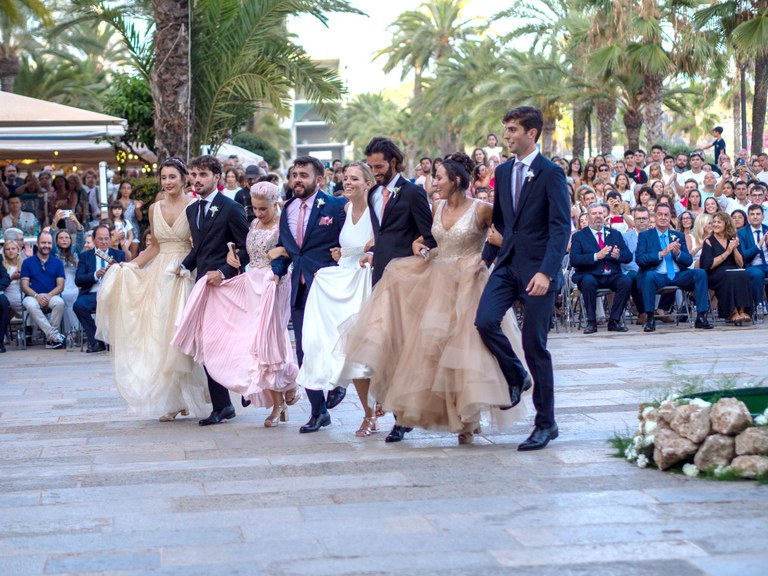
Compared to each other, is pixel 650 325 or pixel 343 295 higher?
pixel 343 295

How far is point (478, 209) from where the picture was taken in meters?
8.17

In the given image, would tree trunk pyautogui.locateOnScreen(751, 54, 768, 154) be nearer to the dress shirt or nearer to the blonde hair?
the blonde hair

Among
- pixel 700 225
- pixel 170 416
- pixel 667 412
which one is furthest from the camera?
pixel 700 225

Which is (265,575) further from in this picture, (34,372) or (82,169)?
(82,169)

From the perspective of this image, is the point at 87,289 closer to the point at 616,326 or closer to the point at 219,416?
the point at 219,416

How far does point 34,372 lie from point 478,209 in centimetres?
692

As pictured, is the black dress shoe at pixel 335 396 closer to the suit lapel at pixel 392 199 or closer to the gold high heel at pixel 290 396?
the gold high heel at pixel 290 396

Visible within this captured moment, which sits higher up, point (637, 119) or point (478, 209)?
point (637, 119)

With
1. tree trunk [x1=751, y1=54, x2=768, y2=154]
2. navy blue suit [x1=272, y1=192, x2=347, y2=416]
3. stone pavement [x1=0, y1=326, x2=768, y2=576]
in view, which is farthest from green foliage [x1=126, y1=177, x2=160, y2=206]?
tree trunk [x1=751, y1=54, x2=768, y2=154]

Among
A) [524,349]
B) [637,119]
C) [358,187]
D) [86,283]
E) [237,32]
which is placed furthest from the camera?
Result: [637,119]

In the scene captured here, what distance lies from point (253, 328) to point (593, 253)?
7.57 metres

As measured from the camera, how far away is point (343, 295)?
8.75 m

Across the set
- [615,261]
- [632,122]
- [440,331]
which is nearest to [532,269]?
[440,331]

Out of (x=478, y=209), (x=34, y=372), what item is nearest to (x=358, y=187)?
(x=478, y=209)
